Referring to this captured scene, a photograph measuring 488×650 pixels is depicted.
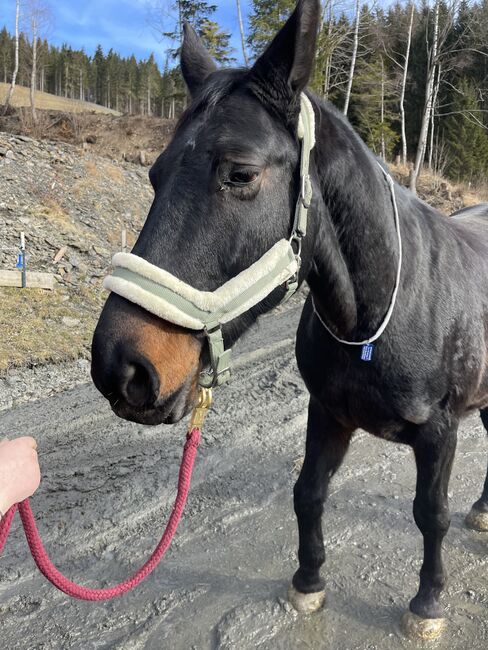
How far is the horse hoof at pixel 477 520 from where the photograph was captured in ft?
11.7

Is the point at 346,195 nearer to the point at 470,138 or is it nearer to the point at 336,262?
the point at 336,262

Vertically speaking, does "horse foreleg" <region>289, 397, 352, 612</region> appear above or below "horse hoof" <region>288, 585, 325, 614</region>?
above

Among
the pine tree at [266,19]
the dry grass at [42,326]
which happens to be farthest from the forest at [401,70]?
the dry grass at [42,326]

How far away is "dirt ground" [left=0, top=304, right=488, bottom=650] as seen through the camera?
2707 millimetres

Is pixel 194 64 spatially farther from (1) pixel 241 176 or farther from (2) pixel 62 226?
(2) pixel 62 226

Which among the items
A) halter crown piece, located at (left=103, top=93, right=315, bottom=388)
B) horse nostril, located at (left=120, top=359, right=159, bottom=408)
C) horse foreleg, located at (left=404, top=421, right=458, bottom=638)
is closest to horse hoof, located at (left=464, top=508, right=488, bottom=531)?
horse foreleg, located at (left=404, top=421, right=458, bottom=638)

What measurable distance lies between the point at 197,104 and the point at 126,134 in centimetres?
2159

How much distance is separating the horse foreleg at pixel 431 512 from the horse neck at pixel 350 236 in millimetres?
670

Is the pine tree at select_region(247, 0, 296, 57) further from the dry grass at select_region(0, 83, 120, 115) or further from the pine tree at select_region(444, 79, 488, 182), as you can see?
the pine tree at select_region(444, 79, 488, 182)

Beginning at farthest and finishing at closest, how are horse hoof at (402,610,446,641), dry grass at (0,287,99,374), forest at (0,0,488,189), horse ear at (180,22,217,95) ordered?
1. forest at (0,0,488,189)
2. dry grass at (0,287,99,374)
3. horse hoof at (402,610,446,641)
4. horse ear at (180,22,217,95)

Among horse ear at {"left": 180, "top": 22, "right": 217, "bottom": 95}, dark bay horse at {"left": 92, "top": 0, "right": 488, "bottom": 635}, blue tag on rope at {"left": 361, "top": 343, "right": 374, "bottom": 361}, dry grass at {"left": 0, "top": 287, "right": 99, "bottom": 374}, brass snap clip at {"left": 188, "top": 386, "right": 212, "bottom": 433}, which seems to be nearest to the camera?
dark bay horse at {"left": 92, "top": 0, "right": 488, "bottom": 635}

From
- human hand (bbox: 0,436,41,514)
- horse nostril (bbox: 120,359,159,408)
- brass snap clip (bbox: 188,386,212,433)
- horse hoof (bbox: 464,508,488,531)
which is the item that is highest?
horse nostril (bbox: 120,359,159,408)

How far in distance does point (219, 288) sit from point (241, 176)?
37cm

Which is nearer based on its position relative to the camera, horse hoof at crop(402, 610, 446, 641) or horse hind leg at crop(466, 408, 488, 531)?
horse hoof at crop(402, 610, 446, 641)
